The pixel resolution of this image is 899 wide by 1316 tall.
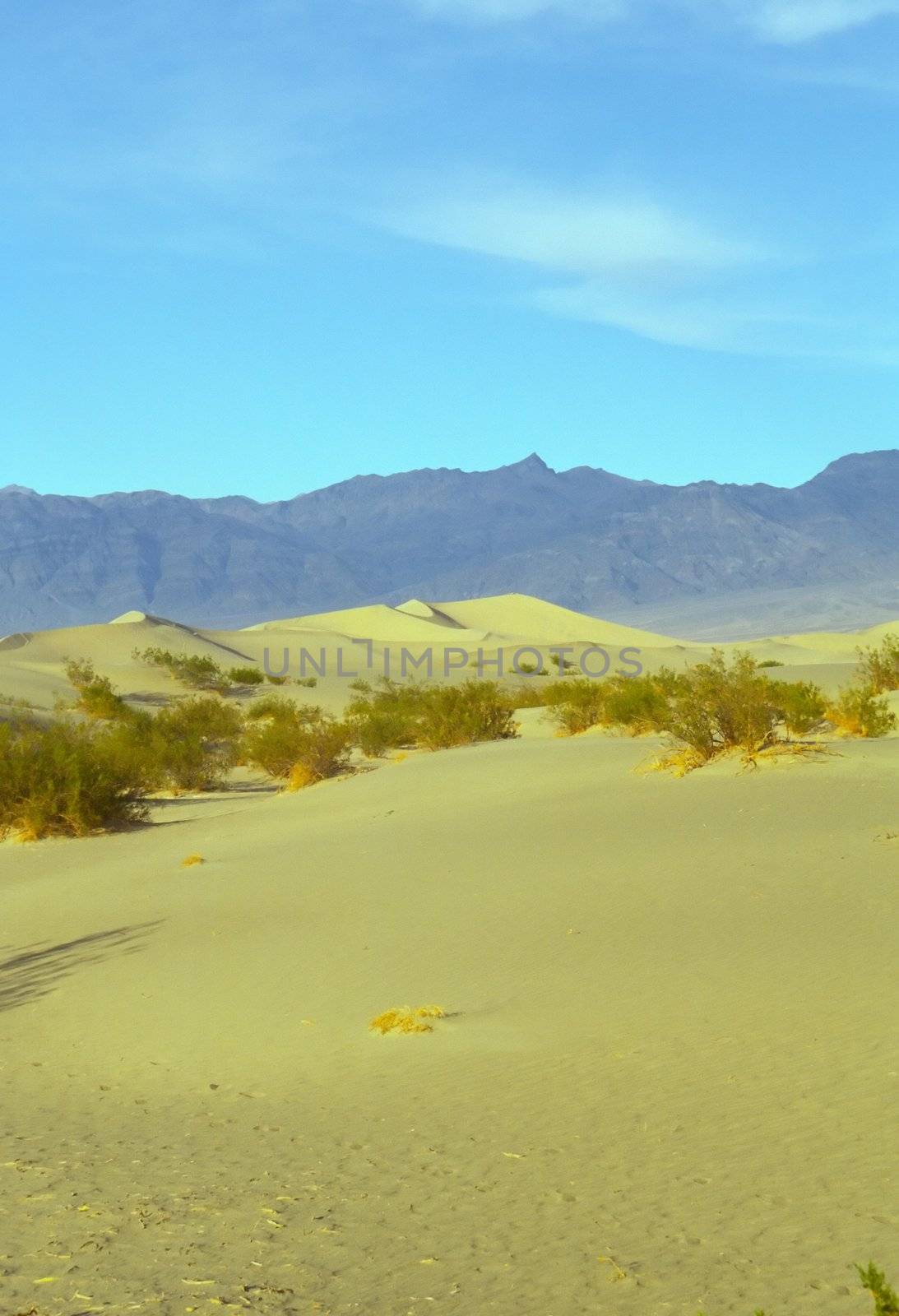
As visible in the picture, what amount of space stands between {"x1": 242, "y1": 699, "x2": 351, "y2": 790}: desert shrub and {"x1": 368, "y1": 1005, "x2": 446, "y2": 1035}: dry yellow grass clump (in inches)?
517

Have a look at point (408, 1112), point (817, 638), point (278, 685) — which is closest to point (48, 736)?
point (408, 1112)

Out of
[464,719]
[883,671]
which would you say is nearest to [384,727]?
[464,719]

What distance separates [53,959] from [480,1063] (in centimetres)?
450

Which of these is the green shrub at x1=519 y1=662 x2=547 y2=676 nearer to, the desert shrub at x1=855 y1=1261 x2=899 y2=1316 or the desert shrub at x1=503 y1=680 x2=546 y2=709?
the desert shrub at x1=503 y1=680 x2=546 y2=709

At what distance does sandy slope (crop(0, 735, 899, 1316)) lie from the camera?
4172 millimetres

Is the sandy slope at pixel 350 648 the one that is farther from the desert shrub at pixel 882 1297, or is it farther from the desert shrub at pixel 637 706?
the desert shrub at pixel 882 1297

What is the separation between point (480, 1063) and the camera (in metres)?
6.40

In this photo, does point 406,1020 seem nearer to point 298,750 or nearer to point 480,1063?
point 480,1063

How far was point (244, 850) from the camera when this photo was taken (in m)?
13.9

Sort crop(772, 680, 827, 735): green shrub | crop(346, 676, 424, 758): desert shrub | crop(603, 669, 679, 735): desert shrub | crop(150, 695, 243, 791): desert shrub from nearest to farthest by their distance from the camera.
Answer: crop(772, 680, 827, 735): green shrub → crop(603, 669, 679, 735): desert shrub → crop(150, 695, 243, 791): desert shrub → crop(346, 676, 424, 758): desert shrub

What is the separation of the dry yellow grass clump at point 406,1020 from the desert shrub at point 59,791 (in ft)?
32.1

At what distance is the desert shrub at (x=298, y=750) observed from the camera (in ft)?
69.2

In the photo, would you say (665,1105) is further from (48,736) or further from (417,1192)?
(48,736)

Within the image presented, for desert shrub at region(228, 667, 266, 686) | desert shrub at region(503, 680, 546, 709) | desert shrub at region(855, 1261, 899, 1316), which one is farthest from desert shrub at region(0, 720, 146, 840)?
desert shrub at region(228, 667, 266, 686)
